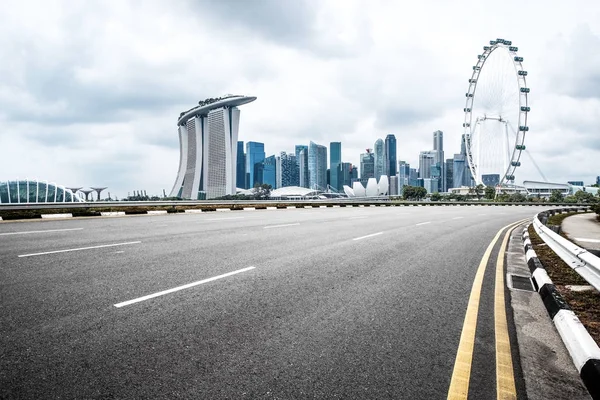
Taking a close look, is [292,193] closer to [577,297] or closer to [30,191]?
[30,191]

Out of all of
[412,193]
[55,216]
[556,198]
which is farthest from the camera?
[412,193]

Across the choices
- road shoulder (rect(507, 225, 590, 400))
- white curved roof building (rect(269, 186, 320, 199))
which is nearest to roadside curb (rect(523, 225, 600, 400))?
road shoulder (rect(507, 225, 590, 400))

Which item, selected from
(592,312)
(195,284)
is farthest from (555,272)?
(195,284)

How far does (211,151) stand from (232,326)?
164166 mm

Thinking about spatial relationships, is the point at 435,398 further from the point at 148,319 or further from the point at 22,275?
the point at 22,275

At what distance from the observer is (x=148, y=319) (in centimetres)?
379

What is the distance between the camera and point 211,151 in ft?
525

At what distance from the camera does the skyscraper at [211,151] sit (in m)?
152

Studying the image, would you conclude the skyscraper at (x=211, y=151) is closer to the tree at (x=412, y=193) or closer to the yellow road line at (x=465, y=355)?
the tree at (x=412, y=193)

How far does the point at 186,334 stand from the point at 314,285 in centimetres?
232

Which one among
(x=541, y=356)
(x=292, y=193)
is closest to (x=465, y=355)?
(x=541, y=356)

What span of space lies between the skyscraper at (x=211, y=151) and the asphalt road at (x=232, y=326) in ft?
481

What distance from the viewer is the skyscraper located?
15162 cm

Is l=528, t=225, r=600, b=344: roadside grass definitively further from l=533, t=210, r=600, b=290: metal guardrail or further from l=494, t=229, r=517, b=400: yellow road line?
l=494, t=229, r=517, b=400: yellow road line
